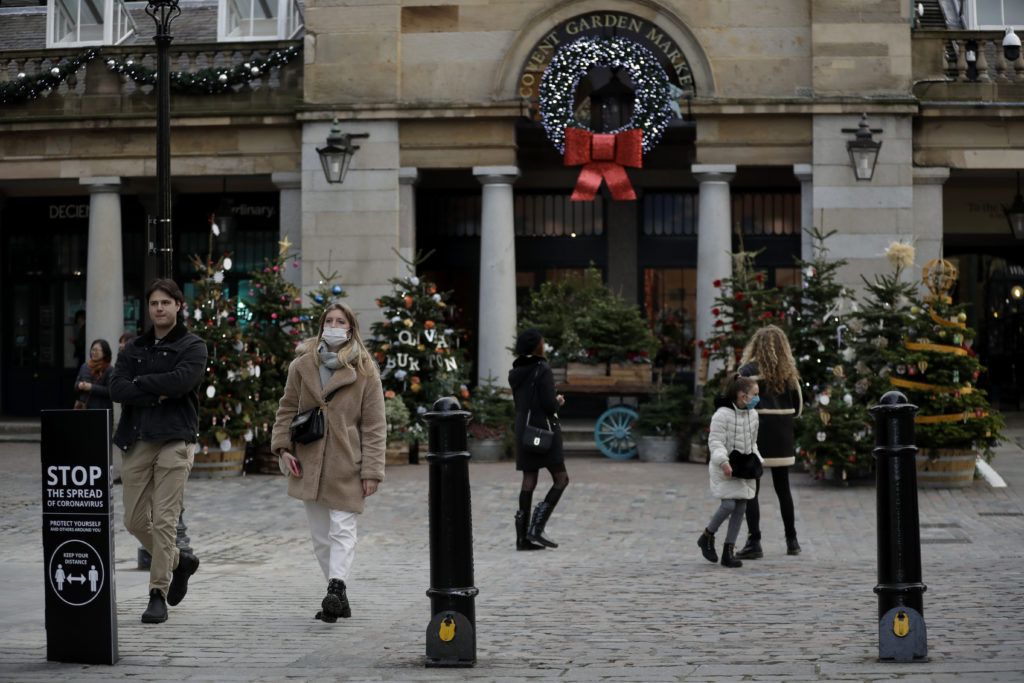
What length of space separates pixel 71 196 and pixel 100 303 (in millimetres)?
4541

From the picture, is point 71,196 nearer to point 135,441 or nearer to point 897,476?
point 135,441

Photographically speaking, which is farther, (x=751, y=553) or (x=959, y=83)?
(x=959, y=83)

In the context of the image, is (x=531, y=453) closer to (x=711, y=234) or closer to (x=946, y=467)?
(x=946, y=467)

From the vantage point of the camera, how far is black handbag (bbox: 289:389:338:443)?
→ 8.52m

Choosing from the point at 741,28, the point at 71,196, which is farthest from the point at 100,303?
the point at 741,28

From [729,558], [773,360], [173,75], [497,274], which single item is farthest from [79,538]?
[173,75]

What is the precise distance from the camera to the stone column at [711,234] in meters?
20.9

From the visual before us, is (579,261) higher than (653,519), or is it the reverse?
(579,261)

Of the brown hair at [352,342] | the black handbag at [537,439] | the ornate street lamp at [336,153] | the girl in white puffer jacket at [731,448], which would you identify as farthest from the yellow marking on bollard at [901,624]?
the ornate street lamp at [336,153]

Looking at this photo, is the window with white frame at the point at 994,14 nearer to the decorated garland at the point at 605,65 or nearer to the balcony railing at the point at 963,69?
the balcony railing at the point at 963,69

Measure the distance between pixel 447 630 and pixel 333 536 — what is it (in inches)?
71.1

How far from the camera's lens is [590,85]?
928 inches

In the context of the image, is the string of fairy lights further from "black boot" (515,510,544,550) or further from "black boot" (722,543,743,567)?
"black boot" (722,543,743,567)

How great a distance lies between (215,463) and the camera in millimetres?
17672
